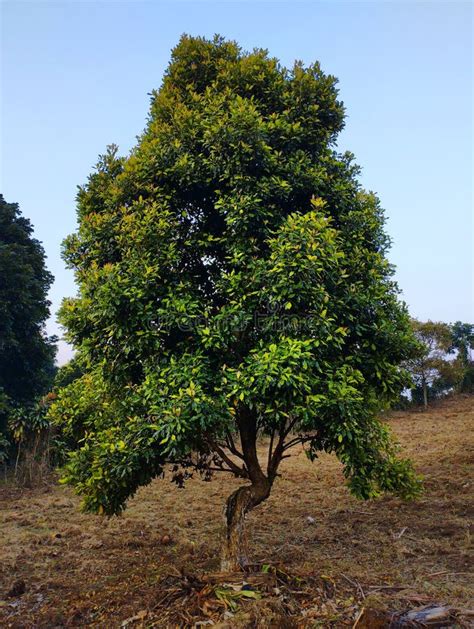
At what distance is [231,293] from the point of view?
24.0ft

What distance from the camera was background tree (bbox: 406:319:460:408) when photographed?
119 feet

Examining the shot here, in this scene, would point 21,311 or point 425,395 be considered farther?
point 425,395

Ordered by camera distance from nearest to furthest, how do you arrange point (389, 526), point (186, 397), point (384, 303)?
point (186, 397), point (384, 303), point (389, 526)

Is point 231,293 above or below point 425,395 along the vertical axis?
above

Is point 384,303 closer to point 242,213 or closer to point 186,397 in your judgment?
point 242,213

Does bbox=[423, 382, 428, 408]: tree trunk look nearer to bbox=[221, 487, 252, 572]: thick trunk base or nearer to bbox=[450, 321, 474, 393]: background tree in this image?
bbox=[450, 321, 474, 393]: background tree

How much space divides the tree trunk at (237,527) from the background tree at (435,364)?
97.8ft

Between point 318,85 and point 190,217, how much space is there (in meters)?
3.54

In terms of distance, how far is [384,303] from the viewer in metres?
8.03

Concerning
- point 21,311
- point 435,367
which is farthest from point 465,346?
point 21,311

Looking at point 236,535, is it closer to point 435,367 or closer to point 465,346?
point 435,367

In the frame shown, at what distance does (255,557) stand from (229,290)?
6493 mm

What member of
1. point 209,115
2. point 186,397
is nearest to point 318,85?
point 209,115

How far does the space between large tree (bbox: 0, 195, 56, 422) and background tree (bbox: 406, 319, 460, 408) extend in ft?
88.6
